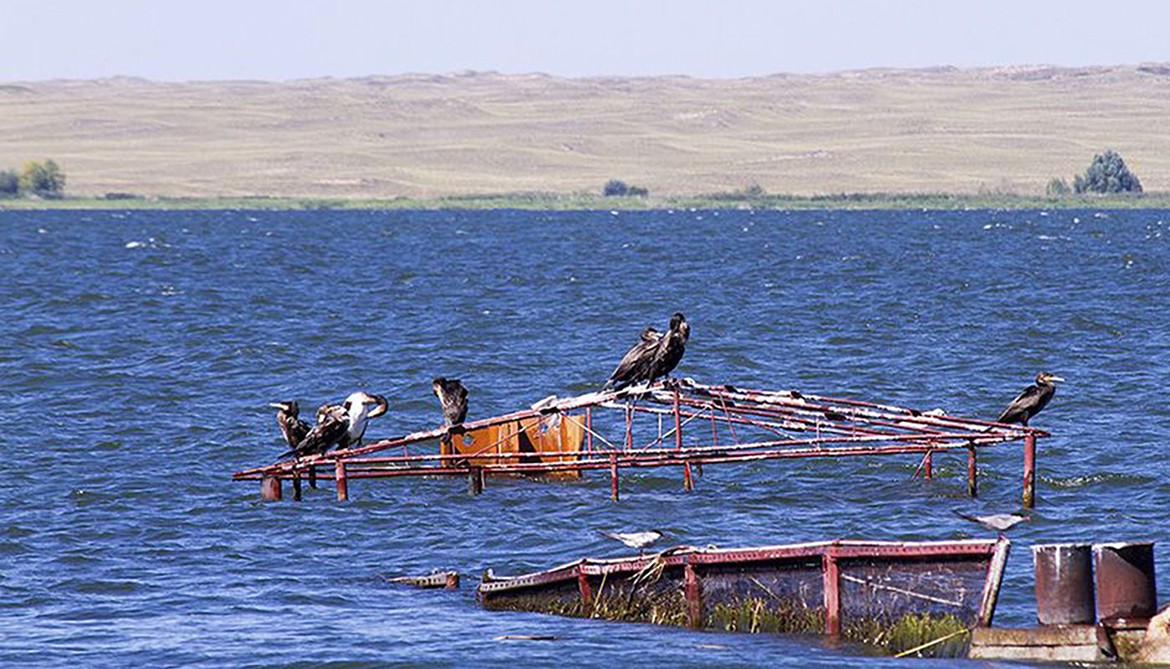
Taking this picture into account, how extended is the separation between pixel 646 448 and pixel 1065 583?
10129 mm

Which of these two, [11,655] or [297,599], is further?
[297,599]

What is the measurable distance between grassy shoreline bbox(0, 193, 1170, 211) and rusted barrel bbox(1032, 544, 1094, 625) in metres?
152

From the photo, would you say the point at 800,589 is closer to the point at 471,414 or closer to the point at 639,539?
the point at 639,539

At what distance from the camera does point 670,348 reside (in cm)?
2648

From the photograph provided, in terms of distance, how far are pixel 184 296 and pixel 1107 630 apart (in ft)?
163

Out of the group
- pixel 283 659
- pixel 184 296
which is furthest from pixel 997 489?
pixel 184 296

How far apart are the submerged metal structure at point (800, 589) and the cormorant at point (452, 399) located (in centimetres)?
738

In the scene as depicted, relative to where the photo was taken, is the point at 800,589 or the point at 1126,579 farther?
the point at 800,589

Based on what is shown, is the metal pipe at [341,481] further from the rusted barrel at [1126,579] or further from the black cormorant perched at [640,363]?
the rusted barrel at [1126,579]

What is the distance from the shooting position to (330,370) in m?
42.9

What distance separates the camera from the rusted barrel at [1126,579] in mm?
17062

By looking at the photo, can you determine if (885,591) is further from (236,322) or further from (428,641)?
(236,322)

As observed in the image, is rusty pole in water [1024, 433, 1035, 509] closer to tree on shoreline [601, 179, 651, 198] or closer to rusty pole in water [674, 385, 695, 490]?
rusty pole in water [674, 385, 695, 490]

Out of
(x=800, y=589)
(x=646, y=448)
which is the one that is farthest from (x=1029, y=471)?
(x=800, y=589)
